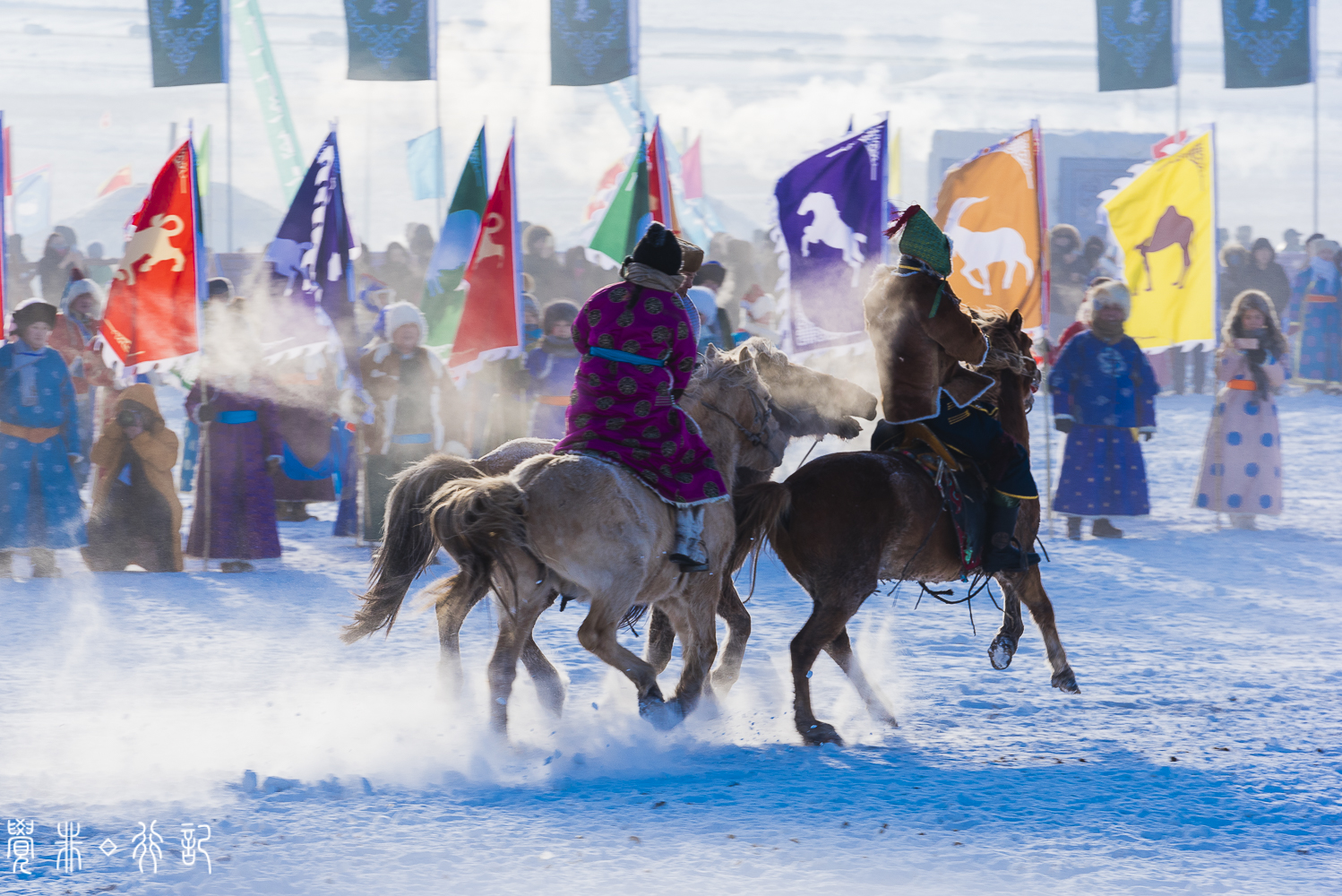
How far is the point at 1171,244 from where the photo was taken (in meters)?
10.4

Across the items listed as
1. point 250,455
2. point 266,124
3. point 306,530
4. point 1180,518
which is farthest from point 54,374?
point 266,124

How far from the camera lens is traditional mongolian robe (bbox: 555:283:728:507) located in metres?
4.75

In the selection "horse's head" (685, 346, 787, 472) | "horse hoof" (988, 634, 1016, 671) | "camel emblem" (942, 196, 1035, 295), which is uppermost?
"camel emblem" (942, 196, 1035, 295)

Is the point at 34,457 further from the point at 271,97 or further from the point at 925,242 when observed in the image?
the point at 271,97

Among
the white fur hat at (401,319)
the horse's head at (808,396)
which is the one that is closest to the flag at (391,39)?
the white fur hat at (401,319)

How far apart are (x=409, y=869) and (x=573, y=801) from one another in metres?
0.75

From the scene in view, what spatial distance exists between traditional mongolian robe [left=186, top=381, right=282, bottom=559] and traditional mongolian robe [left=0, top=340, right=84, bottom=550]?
0.85 meters

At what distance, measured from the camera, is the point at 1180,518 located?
444 inches

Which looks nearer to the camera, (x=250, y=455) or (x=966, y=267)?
(x=250, y=455)

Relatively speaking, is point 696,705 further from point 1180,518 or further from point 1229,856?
point 1180,518

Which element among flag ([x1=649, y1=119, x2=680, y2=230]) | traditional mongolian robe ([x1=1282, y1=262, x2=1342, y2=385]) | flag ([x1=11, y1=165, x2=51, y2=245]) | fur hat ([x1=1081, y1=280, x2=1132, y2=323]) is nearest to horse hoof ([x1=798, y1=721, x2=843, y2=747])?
fur hat ([x1=1081, y1=280, x2=1132, y2=323])

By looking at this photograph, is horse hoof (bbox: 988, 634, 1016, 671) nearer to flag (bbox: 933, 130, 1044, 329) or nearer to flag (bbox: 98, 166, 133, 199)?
flag (bbox: 933, 130, 1044, 329)

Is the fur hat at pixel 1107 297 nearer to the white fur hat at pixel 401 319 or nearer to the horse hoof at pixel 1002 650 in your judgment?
the white fur hat at pixel 401 319

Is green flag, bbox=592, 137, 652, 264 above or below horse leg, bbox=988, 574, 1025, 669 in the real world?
above
